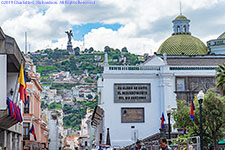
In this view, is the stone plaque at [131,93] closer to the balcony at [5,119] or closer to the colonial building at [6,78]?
the colonial building at [6,78]

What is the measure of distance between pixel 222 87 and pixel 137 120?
23.7m

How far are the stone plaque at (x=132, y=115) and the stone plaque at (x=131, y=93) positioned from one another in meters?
1.18

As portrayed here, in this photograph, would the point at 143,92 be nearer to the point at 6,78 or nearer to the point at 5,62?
the point at 6,78

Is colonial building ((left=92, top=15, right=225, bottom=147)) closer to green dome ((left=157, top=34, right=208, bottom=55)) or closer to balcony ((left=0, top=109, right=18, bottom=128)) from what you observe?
green dome ((left=157, top=34, right=208, bottom=55))

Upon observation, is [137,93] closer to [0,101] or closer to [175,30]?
[175,30]

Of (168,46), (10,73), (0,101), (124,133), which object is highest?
(168,46)

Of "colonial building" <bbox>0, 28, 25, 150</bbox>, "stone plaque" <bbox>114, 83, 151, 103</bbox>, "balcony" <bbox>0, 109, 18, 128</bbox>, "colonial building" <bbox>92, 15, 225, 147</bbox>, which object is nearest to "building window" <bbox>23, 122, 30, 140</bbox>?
"colonial building" <bbox>92, 15, 225, 147</bbox>

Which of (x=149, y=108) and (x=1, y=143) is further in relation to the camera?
(x=149, y=108)

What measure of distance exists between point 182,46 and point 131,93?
15107 millimetres

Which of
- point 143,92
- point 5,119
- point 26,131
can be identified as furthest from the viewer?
point 143,92

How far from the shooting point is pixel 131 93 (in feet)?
199

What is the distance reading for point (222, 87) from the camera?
3828 centimetres

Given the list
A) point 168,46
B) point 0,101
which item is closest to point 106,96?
point 168,46

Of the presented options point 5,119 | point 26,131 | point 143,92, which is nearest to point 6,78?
point 5,119
